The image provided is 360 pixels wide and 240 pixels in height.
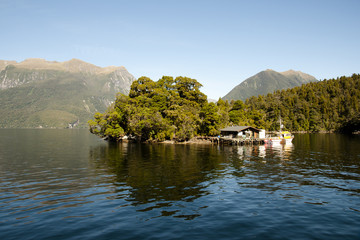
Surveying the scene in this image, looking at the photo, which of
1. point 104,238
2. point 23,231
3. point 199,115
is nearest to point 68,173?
point 23,231

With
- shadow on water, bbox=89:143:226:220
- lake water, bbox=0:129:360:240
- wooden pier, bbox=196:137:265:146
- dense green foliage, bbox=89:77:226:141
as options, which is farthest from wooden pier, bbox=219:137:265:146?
lake water, bbox=0:129:360:240

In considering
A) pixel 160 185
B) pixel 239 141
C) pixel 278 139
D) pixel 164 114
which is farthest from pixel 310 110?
pixel 160 185

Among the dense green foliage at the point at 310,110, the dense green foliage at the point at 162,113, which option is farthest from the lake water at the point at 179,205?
the dense green foliage at the point at 310,110

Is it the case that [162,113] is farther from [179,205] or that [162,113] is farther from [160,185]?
[179,205]

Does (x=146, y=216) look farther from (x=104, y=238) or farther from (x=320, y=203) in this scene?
(x=320, y=203)

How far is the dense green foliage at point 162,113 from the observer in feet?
274

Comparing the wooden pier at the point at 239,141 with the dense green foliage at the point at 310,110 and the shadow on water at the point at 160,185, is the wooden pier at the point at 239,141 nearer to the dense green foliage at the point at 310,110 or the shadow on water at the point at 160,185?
the shadow on water at the point at 160,185

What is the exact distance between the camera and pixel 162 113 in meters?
91.8

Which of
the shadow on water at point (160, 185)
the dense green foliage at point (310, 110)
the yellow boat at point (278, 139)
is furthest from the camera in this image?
the dense green foliage at point (310, 110)

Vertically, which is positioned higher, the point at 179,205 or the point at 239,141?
the point at 239,141

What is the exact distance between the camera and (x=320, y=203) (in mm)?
18719

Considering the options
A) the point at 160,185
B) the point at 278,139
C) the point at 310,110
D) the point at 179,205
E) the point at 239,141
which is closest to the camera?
the point at 179,205

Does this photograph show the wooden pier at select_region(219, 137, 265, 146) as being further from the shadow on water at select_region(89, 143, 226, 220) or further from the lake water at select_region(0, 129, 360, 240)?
the lake water at select_region(0, 129, 360, 240)

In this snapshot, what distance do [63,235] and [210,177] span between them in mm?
18323
